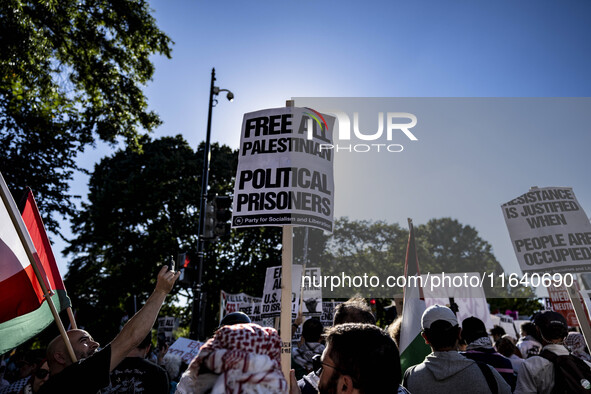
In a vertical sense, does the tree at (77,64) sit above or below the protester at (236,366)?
above

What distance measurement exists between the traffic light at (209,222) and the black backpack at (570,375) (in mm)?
8578

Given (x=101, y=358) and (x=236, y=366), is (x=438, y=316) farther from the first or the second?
(x=101, y=358)

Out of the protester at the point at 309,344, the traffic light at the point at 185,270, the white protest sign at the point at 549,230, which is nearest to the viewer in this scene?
the protester at the point at 309,344

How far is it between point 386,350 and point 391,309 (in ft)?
20.6

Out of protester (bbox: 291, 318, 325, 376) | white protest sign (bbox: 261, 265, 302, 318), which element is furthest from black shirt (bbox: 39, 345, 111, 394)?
white protest sign (bbox: 261, 265, 302, 318)

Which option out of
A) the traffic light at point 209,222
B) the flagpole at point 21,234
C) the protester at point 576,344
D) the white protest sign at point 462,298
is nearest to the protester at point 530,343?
the protester at point 576,344

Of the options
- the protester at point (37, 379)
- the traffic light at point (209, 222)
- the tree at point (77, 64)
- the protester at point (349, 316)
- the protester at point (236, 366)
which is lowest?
the protester at point (37, 379)

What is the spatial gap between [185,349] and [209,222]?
361 cm

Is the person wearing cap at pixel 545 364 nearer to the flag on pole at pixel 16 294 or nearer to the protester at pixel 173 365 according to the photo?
the flag on pole at pixel 16 294

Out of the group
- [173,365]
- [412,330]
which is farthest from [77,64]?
[412,330]

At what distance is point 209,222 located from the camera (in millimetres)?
11359

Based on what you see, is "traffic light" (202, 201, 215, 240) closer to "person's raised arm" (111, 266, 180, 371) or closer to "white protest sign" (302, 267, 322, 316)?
"white protest sign" (302, 267, 322, 316)

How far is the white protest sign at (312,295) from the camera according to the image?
10578 millimetres

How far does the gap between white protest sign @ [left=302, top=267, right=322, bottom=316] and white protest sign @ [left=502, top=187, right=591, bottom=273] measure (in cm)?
478
